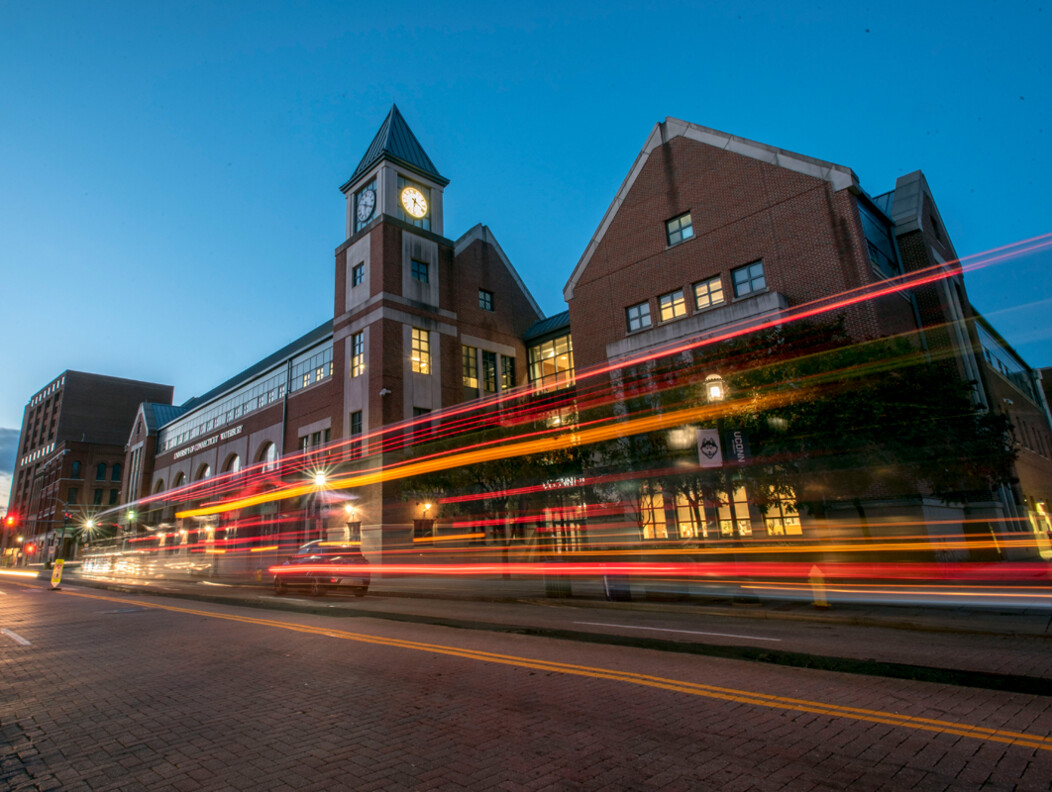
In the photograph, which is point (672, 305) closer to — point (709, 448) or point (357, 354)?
point (709, 448)

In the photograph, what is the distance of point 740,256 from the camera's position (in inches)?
976

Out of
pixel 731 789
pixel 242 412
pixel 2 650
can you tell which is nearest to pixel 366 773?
pixel 731 789

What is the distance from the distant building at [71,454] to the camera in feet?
283

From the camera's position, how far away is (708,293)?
84.2 ft

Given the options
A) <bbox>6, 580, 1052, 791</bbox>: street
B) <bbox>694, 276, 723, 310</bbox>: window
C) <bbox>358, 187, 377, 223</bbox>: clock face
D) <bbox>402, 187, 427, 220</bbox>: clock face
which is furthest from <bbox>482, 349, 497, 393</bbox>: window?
<bbox>6, 580, 1052, 791</bbox>: street

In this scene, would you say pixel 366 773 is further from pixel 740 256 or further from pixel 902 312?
pixel 902 312

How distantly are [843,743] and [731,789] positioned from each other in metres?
1.37

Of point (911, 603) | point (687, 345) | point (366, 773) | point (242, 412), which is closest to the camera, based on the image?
point (366, 773)

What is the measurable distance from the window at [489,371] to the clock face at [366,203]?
12036mm

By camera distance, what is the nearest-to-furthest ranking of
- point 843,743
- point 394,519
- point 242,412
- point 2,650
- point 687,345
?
1. point 843,743
2. point 2,650
3. point 687,345
4. point 394,519
5. point 242,412

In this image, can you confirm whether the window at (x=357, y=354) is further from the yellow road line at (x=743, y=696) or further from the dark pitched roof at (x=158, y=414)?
the dark pitched roof at (x=158, y=414)

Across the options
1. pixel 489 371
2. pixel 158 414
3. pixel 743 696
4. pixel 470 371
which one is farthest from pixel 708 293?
pixel 158 414

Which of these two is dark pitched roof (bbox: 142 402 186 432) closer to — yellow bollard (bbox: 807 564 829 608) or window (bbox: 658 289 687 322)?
window (bbox: 658 289 687 322)

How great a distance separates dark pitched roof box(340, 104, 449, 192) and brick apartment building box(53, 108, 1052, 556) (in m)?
0.16
